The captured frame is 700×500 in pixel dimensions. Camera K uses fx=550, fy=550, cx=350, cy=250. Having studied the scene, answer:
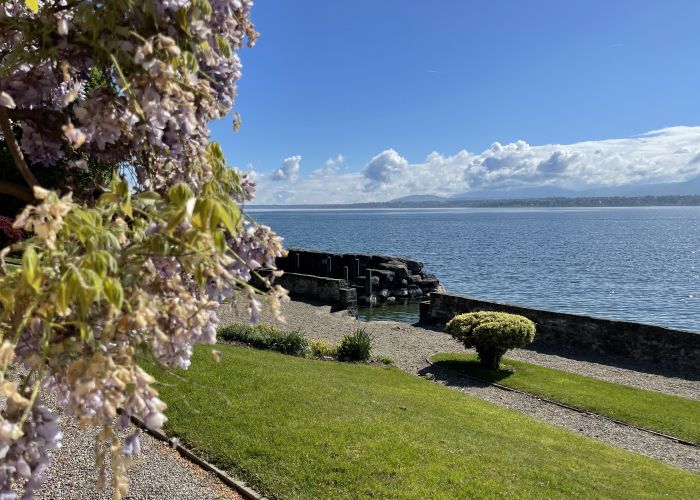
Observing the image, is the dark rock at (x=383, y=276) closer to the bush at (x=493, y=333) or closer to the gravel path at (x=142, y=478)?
the bush at (x=493, y=333)

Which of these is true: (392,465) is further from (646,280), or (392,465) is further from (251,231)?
(646,280)

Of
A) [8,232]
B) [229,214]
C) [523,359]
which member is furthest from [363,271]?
[229,214]

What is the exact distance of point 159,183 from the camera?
10.4 feet

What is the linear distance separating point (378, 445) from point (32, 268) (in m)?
7.47

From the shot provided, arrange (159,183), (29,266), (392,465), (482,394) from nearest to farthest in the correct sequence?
(29,266)
(159,183)
(392,465)
(482,394)

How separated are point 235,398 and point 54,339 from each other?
Result: 867 cm

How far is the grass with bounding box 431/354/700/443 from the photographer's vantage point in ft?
44.0

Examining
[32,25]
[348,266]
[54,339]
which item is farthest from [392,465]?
[348,266]

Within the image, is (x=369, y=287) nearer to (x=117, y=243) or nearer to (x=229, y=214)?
(x=229, y=214)

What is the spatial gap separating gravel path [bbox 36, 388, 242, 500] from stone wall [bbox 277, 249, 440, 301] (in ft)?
107

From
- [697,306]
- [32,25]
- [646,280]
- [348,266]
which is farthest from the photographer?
[646,280]

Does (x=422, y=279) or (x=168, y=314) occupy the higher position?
(x=168, y=314)

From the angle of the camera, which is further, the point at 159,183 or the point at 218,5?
the point at 159,183

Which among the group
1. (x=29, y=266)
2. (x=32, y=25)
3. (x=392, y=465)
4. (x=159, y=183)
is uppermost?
(x=32, y=25)
